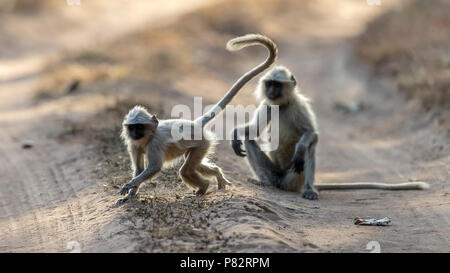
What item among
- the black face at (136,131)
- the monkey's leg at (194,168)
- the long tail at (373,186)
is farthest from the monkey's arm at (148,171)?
the long tail at (373,186)

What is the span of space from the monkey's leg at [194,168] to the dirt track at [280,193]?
0.34 meters

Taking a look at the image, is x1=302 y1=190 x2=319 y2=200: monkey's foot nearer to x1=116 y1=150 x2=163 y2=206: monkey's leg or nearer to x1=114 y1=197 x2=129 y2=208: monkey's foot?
x1=116 y1=150 x2=163 y2=206: monkey's leg

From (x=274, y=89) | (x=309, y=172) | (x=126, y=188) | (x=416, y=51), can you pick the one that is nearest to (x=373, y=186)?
(x=309, y=172)

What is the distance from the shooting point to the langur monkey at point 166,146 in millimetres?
8117

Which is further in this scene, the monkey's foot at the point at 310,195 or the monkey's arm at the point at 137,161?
the monkey's foot at the point at 310,195

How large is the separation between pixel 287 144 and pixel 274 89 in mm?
978

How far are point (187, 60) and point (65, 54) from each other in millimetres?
3992

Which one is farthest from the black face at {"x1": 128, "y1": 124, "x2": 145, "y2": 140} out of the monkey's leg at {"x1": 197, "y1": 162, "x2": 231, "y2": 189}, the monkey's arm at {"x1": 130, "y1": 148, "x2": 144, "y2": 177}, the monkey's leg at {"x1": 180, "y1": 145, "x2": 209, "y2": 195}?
the monkey's leg at {"x1": 197, "y1": 162, "x2": 231, "y2": 189}

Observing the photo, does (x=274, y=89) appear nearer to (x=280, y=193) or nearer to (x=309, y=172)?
(x=309, y=172)

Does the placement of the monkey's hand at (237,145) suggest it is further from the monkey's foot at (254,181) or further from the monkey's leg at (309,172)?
the monkey's leg at (309,172)

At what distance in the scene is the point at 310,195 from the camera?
1006 centimetres

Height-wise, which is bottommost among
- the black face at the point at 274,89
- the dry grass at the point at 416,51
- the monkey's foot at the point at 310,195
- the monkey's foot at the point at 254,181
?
the monkey's foot at the point at 310,195

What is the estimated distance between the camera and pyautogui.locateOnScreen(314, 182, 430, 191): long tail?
10602 mm
